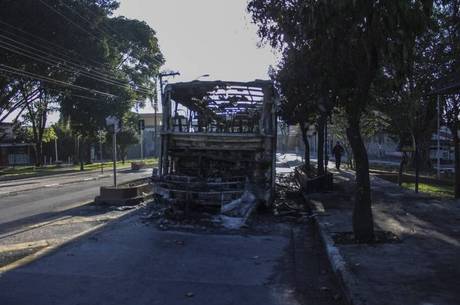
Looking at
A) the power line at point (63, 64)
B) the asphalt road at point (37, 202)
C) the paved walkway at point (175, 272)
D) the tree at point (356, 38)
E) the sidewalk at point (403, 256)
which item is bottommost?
the paved walkway at point (175, 272)

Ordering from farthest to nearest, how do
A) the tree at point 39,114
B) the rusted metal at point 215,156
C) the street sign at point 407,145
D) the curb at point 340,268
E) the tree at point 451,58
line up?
the tree at point 39,114 → the street sign at point 407,145 → the tree at point 451,58 → the rusted metal at point 215,156 → the curb at point 340,268

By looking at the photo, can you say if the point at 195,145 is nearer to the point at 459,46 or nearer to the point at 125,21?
the point at 459,46

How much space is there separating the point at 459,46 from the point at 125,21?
40.9m

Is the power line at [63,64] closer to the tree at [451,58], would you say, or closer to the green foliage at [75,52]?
the green foliage at [75,52]

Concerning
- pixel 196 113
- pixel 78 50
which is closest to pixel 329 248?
pixel 196 113

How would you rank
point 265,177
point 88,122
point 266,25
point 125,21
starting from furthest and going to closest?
1. point 125,21
2. point 88,122
3. point 265,177
4. point 266,25

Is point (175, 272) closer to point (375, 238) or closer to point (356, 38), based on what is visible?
point (375, 238)

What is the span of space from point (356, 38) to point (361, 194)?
8.67 ft

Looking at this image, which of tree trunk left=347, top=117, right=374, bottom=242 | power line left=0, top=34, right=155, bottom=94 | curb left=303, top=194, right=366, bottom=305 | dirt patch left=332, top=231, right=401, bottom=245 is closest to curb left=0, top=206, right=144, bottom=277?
curb left=303, top=194, right=366, bottom=305

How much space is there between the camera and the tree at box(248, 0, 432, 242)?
8281mm

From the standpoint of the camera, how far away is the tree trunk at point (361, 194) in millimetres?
10055

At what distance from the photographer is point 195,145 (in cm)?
1485

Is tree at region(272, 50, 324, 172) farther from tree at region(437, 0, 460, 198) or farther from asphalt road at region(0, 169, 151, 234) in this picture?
asphalt road at region(0, 169, 151, 234)

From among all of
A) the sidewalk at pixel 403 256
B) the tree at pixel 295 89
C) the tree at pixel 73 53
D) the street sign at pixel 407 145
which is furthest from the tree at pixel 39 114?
the sidewalk at pixel 403 256
